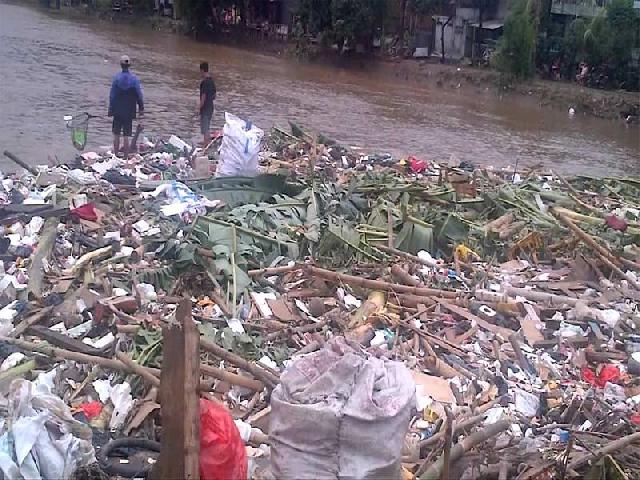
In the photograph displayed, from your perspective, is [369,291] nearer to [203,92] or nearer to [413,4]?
[203,92]

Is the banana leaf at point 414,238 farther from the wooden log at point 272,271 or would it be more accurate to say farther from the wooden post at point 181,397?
the wooden post at point 181,397

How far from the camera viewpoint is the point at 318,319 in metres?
6.03

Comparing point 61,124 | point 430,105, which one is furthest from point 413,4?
point 61,124

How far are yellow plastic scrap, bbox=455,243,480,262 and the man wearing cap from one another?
507cm

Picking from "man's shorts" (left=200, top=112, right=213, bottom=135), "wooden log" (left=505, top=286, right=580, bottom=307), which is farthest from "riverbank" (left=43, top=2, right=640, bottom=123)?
"wooden log" (left=505, top=286, right=580, bottom=307)

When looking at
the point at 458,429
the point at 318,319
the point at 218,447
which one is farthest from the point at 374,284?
the point at 218,447

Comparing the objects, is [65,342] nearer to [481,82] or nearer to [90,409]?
[90,409]

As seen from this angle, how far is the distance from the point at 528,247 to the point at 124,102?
5685 millimetres

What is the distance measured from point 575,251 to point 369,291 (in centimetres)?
246

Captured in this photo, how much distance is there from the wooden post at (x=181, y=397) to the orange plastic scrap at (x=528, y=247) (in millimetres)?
5306

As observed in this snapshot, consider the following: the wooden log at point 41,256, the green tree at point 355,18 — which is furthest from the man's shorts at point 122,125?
the green tree at point 355,18

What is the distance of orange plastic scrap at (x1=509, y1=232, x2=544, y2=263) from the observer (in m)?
7.74

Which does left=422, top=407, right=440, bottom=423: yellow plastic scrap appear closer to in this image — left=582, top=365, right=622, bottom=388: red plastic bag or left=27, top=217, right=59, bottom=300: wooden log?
left=582, top=365, right=622, bottom=388: red plastic bag

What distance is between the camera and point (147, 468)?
3.94 meters
